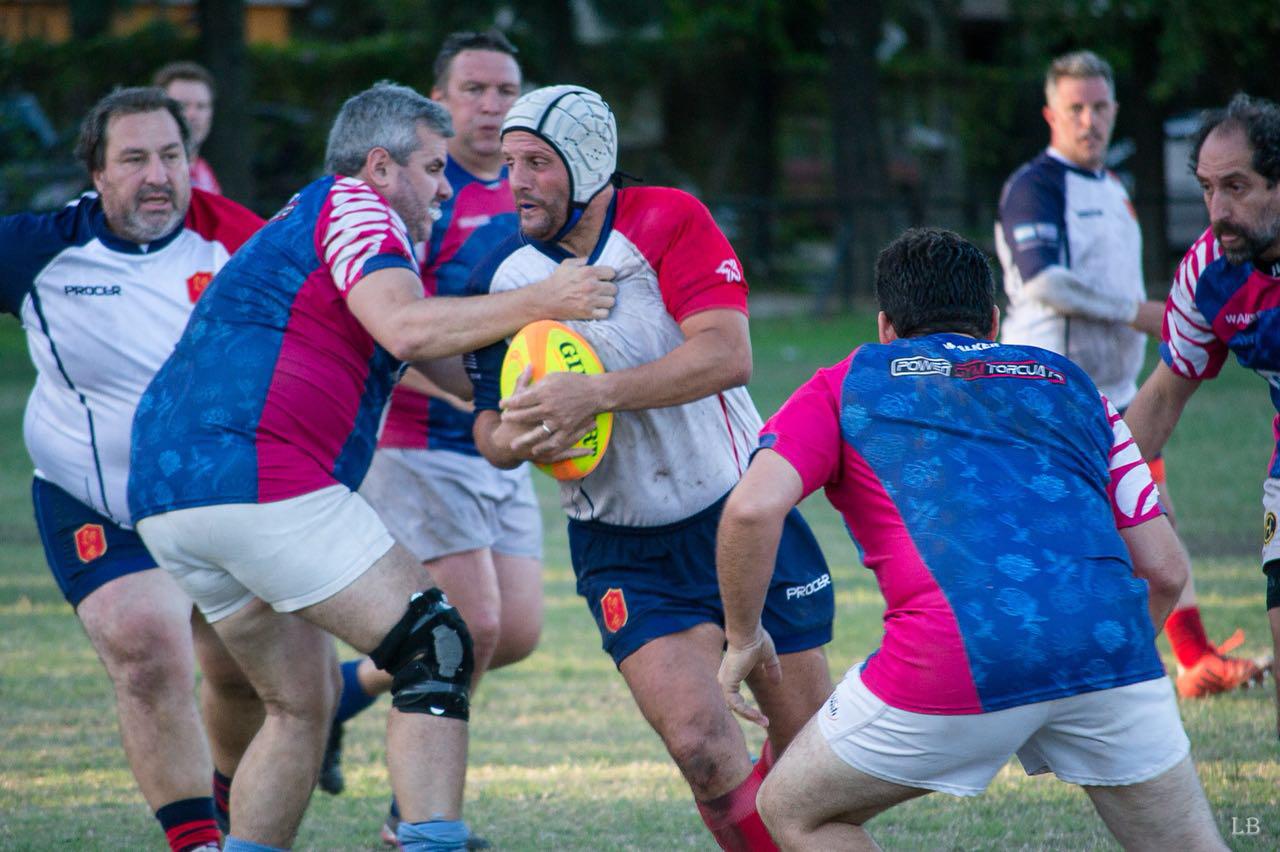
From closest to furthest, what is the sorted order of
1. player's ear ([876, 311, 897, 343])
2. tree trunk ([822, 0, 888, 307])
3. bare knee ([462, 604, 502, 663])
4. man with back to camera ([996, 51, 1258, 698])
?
player's ear ([876, 311, 897, 343]), bare knee ([462, 604, 502, 663]), man with back to camera ([996, 51, 1258, 698]), tree trunk ([822, 0, 888, 307])

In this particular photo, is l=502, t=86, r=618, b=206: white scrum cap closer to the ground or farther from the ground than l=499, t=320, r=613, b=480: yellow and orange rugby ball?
farther from the ground

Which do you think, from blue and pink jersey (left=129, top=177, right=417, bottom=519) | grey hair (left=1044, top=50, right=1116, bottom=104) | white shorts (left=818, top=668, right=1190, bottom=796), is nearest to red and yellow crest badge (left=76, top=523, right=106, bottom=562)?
blue and pink jersey (left=129, top=177, right=417, bottom=519)

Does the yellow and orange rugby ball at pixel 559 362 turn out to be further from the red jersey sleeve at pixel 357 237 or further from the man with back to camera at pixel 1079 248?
the man with back to camera at pixel 1079 248

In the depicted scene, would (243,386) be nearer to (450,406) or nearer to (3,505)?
(450,406)

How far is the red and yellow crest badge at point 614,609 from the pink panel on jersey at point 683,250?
0.78m

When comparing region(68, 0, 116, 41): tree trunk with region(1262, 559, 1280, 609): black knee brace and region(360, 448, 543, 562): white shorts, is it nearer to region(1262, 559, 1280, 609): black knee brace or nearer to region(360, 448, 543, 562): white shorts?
region(360, 448, 543, 562): white shorts

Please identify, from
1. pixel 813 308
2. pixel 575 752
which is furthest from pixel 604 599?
pixel 813 308

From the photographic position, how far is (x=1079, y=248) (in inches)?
275

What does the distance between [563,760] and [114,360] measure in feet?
7.42

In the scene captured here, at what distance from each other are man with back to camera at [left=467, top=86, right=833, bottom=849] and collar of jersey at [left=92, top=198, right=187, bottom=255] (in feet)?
4.15

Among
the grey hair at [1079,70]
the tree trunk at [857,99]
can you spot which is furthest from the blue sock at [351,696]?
the tree trunk at [857,99]

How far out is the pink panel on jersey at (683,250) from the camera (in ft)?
13.1

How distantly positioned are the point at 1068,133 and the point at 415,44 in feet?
77.4

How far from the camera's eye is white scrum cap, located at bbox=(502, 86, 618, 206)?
400 centimetres
